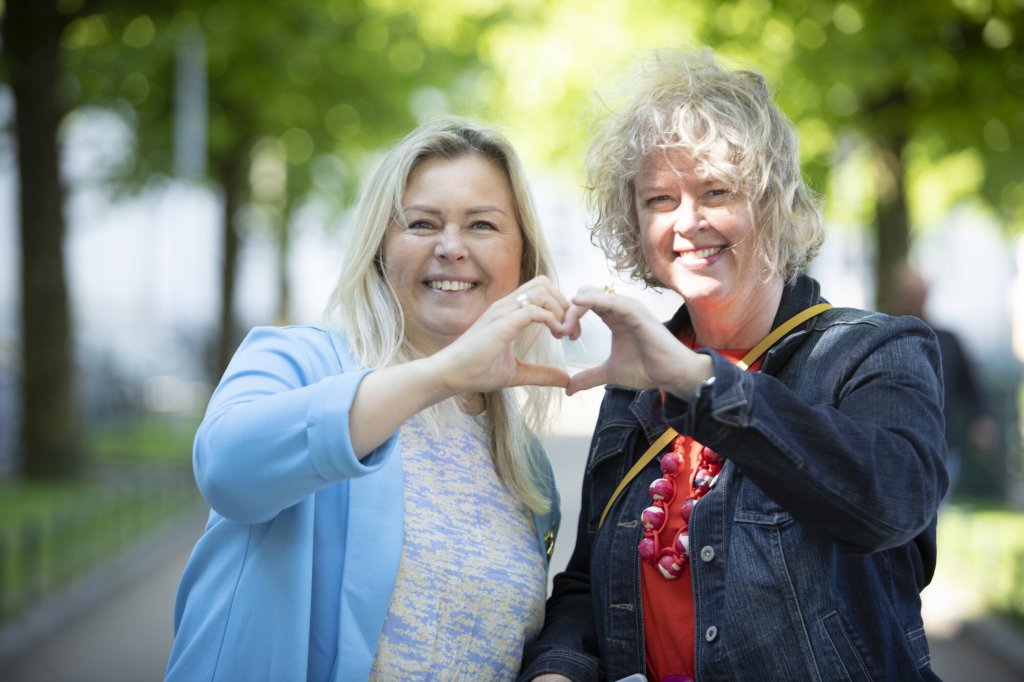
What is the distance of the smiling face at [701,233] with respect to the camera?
276 centimetres

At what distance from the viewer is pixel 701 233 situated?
2.78 metres

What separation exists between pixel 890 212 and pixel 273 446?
10.4 meters

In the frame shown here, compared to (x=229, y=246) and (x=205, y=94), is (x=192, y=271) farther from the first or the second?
(x=205, y=94)

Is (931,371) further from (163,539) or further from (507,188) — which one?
(163,539)

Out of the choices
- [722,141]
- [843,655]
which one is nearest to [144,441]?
[722,141]

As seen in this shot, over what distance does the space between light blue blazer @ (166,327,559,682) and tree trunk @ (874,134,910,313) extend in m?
9.76

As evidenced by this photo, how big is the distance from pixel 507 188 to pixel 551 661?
3.80 feet

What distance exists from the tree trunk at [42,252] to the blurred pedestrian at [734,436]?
10.4 m

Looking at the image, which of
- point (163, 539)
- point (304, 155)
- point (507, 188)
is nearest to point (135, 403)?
point (304, 155)

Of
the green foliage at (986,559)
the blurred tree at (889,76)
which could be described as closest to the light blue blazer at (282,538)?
the green foliage at (986,559)

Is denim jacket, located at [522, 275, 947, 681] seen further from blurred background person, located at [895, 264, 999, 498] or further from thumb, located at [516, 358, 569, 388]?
blurred background person, located at [895, 264, 999, 498]

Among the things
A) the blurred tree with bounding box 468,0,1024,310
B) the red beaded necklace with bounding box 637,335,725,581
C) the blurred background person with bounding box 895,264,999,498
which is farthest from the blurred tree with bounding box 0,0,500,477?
the red beaded necklace with bounding box 637,335,725,581

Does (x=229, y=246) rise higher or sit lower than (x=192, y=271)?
higher

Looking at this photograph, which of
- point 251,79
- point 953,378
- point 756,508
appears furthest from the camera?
point 251,79
